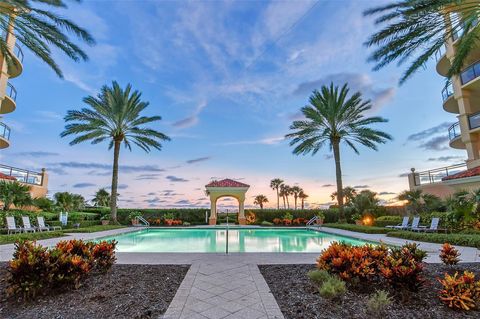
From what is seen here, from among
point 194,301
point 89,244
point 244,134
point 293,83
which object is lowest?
point 194,301

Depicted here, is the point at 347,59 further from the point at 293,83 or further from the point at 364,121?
the point at 364,121

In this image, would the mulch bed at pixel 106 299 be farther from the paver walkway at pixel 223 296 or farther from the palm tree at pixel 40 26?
the palm tree at pixel 40 26

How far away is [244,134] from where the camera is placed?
22375 millimetres

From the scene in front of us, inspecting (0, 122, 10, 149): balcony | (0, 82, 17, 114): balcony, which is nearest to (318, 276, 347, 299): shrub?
(0, 82, 17, 114): balcony

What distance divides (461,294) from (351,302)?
142 cm

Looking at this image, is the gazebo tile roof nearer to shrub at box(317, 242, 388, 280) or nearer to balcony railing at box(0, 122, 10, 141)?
balcony railing at box(0, 122, 10, 141)

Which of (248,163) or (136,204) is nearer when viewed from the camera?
(248,163)

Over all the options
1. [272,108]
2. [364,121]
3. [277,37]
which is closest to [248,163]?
[272,108]

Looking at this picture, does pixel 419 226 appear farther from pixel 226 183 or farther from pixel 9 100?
pixel 9 100

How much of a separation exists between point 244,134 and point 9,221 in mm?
15321

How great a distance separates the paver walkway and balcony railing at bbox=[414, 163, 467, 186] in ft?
67.5

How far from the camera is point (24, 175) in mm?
21328

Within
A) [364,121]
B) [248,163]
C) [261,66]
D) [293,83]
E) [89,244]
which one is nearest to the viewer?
[89,244]

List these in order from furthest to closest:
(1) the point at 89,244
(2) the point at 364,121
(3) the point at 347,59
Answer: (2) the point at 364,121 → (3) the point at 347,59 → (1) the point at 89,244
